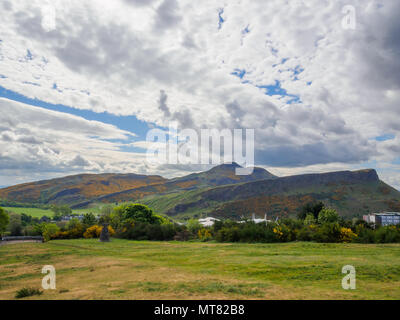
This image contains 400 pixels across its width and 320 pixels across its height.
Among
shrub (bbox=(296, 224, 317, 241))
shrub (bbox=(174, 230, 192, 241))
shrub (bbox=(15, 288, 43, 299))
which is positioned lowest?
shrub (bbox=(174, 230, 192, 241))

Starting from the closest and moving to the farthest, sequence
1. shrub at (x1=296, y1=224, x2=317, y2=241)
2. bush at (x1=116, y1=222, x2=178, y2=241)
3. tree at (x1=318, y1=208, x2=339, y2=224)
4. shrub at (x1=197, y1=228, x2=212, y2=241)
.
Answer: shrub at (x1=296, y1=224, x2=317, y2=241) < shrub at (x1=197, y1=228, x2=212, y2=241) < bush at (x1=116, y1=222, x2=178, y2=241) < tree at (x1=318, y1=208, x2=339, y2=224)

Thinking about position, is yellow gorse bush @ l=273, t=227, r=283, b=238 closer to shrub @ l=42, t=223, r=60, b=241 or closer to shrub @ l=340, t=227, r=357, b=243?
shrub @ l=340, t=227, r=357, b=243

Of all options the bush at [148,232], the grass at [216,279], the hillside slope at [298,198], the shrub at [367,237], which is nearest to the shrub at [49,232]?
the bush at [148,232]

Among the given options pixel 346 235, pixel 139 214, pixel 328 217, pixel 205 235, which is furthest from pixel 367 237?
pixel 139 214

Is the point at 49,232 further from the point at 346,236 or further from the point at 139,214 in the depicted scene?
the point at 346,236

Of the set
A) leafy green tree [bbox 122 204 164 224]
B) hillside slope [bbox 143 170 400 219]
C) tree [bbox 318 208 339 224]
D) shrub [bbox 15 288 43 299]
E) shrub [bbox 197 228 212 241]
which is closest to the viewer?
shrub [bbox 15 288 43 299]

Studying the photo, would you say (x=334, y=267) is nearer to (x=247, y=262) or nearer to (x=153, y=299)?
(x=247, y=262)

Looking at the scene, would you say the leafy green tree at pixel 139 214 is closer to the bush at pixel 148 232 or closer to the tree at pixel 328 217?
the bush at pixel 148 232

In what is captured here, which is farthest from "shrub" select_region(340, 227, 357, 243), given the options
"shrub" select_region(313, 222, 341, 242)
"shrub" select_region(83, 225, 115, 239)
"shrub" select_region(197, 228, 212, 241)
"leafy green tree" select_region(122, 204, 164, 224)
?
"leafy green tree" select_region(122, 204, 164, 224)

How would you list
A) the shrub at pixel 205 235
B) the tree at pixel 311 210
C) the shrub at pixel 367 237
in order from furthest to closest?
the tree at pixel 311 210, the shrub at pixel 205 235, the shrub at pixel 367 237
